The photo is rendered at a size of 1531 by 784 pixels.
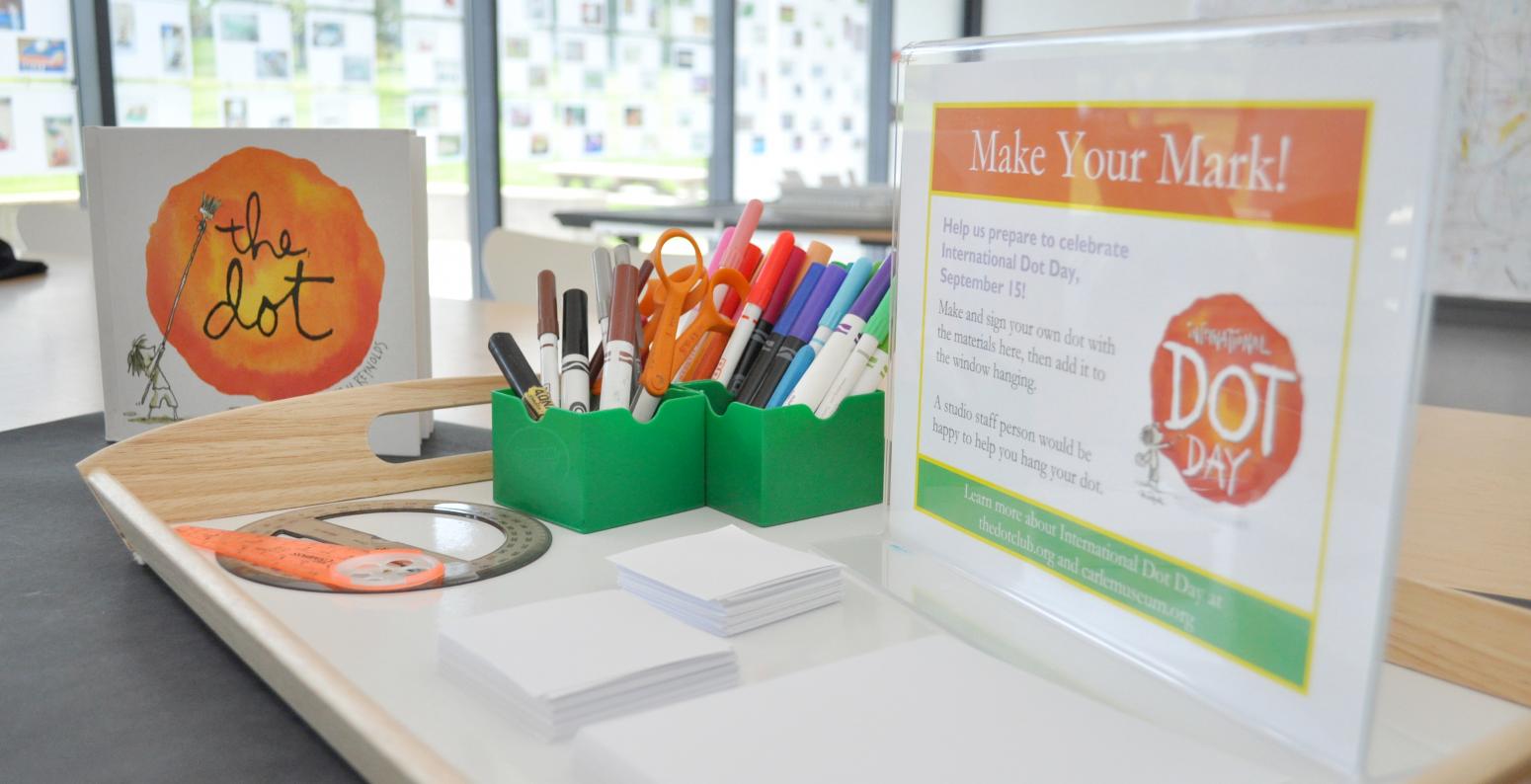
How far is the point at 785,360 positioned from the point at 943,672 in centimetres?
32

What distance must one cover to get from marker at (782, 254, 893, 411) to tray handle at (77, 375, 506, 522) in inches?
9.1

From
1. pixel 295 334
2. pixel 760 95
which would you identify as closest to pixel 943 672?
pixel 295 334

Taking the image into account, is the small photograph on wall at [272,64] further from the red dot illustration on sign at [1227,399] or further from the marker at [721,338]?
the red dot illustration on sign at [1227,399]

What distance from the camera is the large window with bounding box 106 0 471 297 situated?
345 centimetres

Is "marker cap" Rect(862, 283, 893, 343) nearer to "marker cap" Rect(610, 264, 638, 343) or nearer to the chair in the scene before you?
"marker cap" Rect(610, 264, 638, 343)

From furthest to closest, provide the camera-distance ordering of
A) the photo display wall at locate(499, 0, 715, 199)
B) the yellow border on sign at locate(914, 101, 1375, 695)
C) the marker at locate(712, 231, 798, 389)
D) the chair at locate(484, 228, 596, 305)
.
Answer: the photo display wall at locate(499, 0, 715, 199) → the chair at locate(484, 228, 596, 305) → the marker at locate(712, 231, 798, 389) → the yellow border on sign at locate(914, 101, 1375, 695)

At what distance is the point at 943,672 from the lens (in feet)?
1.57

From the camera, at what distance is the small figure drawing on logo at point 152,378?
0.92 m

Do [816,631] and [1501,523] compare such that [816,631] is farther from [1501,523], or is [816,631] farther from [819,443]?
[1501,523]

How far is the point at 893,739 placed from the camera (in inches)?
16.4

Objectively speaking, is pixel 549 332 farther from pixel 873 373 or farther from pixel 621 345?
pixel 873 373

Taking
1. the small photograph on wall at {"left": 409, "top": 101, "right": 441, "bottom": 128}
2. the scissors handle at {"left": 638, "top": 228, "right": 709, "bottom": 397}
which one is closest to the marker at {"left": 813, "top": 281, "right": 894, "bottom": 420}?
the scissors handle at {"left": 638, "top": 228, "right": 709, "bottom": 397}

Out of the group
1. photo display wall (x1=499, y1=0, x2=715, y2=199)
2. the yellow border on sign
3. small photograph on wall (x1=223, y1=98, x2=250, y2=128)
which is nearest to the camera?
the yellow border on sign

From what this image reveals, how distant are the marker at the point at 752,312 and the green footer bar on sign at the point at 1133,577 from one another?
0.69ft
